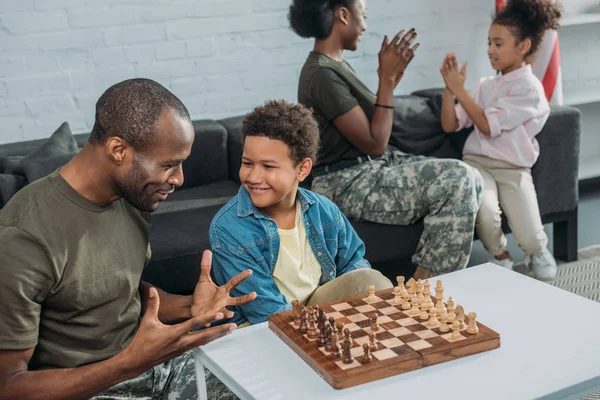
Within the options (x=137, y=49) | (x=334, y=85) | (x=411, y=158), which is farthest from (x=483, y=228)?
(x=137, y=49)

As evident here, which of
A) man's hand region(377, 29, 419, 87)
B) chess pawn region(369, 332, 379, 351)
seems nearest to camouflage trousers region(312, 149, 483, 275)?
man's hand region(377, 29, 419, 87)

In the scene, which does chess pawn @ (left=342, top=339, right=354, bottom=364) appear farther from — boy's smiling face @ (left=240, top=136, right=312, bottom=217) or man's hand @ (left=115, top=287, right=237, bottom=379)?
boy's smiling face @ (left=240, top=136, right=312, bottom=217)

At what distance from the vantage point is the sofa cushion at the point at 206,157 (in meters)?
3.21

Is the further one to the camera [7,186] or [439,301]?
[7,186]

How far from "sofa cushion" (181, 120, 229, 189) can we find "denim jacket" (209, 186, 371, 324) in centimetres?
110

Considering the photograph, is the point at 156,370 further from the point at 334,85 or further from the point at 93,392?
the point at 334,85

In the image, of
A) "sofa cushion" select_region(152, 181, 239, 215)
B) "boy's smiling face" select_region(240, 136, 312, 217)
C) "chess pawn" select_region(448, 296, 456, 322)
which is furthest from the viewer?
"sofa cushion" select_region(152, 181, 239, 215)

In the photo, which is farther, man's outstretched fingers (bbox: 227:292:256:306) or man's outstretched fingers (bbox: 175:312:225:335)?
man's outstretched fingers (bbox: 227:292:256:306)

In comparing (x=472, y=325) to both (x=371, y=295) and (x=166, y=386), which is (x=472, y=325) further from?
(x=166, y=386)

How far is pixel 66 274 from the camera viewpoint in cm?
158

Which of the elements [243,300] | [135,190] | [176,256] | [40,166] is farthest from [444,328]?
[40,166]

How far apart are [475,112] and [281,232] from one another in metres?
1.41

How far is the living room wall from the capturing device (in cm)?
324

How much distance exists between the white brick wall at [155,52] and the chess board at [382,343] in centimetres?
196
